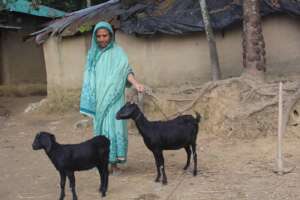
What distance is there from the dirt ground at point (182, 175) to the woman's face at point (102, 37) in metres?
1.50

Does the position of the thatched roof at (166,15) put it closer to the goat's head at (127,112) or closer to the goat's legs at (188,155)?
the goat's legs at (188,155)

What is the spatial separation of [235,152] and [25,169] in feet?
9.00

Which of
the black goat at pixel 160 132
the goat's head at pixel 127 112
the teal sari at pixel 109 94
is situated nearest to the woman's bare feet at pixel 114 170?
the teal sari at pixel 109 94

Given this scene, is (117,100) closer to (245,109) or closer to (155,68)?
(245,109)

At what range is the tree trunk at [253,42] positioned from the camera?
7.98m

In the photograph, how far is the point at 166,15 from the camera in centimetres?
1022

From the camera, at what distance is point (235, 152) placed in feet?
22.7

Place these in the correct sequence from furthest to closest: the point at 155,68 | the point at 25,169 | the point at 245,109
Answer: the point at 155,68 < the point at 245,109 < the point at 25,169

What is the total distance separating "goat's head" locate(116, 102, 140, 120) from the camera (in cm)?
535

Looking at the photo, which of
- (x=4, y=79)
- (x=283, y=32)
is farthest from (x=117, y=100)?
(x=4, y=79)

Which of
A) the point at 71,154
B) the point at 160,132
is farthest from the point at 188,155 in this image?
the point at 71,154

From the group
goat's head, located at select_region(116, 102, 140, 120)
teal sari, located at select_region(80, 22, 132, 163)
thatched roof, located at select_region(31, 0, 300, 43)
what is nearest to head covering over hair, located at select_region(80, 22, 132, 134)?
teal sari, located at select_region(80, 22, 132, 163)

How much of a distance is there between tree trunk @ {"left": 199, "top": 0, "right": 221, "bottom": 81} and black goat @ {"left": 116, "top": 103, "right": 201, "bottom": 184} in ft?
12.5

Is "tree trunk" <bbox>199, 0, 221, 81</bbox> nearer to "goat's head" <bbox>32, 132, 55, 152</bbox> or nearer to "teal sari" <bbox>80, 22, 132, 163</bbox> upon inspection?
"teal sari" <bbox>80, 22, 132, 163</bbox>
